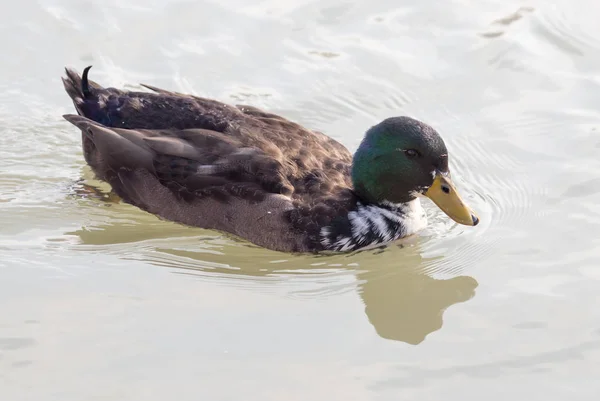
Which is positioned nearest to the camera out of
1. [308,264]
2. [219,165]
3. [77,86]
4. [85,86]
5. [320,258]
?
[308,264]

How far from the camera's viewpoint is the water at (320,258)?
24.1 feet

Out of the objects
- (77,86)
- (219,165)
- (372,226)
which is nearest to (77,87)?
(77,86)

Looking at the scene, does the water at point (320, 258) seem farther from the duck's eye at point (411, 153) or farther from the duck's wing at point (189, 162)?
the duck's eye at point (411, 153)

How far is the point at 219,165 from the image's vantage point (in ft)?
30.5

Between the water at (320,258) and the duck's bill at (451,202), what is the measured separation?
307 millimetres

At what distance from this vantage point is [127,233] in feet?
31.3

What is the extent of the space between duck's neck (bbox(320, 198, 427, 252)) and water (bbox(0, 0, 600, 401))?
0.13 m

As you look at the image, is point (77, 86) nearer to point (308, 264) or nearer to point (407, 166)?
point (308, 264)

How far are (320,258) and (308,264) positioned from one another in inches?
6.3

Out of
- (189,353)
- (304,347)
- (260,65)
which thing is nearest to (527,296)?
(304,347)

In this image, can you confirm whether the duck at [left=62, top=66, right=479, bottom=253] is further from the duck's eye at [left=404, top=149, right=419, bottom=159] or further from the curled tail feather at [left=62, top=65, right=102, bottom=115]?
the curled tail feather at [left=62, top=65, right=102, bottom=115]

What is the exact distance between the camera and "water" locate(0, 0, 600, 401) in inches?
290

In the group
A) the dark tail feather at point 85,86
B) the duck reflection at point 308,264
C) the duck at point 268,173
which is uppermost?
the dark tail feather at point 85,86

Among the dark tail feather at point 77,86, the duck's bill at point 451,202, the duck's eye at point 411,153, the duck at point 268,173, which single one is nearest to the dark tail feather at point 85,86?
the dark tail feather at point 77,86
